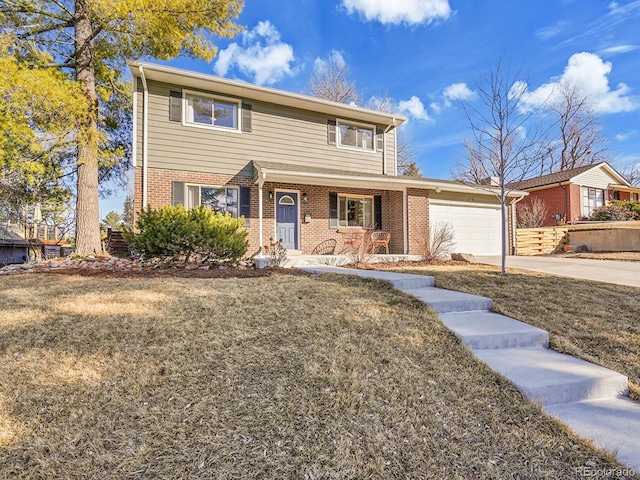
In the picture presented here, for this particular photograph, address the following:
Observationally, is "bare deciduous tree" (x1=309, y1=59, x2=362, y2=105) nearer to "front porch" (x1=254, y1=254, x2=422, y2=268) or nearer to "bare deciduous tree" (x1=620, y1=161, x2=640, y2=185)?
"front porch" (x1=254, y1=254, x2=422, y2=268)

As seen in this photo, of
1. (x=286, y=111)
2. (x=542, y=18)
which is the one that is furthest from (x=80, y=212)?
(x=542, y=18)

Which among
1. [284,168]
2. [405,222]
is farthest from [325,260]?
[405,222]

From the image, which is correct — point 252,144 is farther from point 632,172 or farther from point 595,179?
point 632,172

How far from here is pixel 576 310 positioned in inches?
162

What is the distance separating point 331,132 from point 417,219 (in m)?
4.30

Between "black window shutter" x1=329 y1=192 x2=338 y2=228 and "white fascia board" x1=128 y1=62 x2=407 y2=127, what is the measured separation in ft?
9.84

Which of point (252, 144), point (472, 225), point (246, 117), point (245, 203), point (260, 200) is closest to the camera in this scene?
point (260, 200)

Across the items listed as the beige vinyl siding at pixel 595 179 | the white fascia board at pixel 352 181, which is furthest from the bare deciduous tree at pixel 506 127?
the beige vinyl siding at pixel 595 179

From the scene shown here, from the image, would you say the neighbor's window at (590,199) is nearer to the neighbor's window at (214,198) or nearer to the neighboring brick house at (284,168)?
the neighboring brick house at (284,168)

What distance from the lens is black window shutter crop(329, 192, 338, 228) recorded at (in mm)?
10766

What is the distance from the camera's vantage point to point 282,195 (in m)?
10.2

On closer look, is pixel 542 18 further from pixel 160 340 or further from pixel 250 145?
pixel 160 340

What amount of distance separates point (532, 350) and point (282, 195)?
8234mm

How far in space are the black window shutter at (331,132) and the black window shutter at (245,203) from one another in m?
3.55
